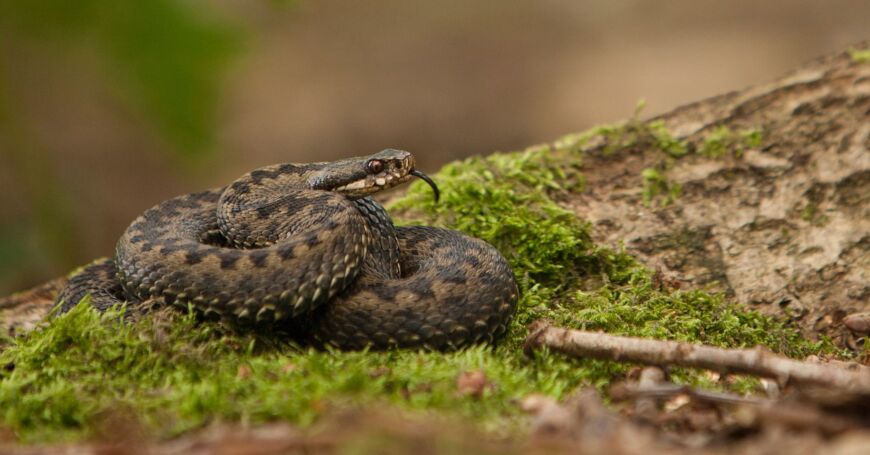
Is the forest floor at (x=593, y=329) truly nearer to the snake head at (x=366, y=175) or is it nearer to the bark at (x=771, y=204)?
the bark at (x=771, y=204)

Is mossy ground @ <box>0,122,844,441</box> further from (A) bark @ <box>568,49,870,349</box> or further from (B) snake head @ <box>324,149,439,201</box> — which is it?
(B) snake head @ <box>324,149,439,201</box>

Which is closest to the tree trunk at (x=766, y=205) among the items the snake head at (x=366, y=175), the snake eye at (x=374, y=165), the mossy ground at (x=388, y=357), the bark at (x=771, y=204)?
the bark at (x=771, y=204)

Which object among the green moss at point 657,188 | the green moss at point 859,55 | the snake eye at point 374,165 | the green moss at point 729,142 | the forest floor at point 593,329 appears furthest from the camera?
the green moss at point 859,55

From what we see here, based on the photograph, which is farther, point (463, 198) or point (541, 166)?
point (541, 166)

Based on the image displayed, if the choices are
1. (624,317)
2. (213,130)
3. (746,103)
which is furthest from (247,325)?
(746,103)

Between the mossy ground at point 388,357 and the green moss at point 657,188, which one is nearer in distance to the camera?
the mossy ground at point 388,357

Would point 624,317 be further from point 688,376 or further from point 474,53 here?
point 474,53

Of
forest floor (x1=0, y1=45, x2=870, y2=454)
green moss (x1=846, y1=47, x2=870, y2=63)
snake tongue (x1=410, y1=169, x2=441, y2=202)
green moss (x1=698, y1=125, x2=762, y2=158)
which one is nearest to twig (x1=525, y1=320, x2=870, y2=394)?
forest floor (x1=0, y1=45, x2=870, y2=454)
